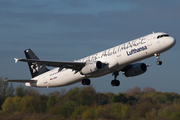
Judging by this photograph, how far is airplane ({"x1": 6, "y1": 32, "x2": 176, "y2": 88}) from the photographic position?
115ft

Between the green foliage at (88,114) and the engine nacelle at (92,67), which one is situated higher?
the engine nacelle at (92,67)

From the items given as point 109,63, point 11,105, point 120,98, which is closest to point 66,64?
point 109,63

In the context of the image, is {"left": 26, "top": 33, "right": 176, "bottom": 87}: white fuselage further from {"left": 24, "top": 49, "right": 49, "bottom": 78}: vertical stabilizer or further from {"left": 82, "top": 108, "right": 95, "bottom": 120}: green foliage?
{"left": 82, "top": 108, "right": 95, "bottom": 120}: green foliage

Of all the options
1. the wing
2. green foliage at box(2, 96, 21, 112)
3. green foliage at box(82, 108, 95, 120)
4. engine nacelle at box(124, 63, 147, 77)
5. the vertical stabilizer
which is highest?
the vertical stabilizer

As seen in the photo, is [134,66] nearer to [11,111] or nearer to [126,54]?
[126,54]

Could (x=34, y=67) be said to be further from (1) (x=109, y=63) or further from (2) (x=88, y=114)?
(1) (x=109, y=63)

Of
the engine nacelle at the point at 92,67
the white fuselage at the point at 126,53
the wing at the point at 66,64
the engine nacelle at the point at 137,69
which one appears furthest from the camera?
the engine nacelle at the point at 137,69

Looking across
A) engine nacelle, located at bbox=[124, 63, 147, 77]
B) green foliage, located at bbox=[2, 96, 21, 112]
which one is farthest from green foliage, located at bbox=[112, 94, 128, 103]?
engine nacelle, located at bbox=[124, 63, 147, 77]

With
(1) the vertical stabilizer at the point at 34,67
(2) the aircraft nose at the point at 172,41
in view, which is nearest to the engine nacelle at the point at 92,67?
(2) the aircraft nose at the point at 172,41

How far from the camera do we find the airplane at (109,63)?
35.0 m

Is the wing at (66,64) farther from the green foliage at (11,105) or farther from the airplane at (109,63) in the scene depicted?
the green foliage at (11,105)

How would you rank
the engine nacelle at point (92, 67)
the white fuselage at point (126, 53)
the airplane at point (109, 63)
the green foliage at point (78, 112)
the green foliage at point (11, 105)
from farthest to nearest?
the green foliage at point (11, 105) < the green foliage at point (78, 112) < the engine nacelle at point (92, 67) < the airplane at point (109, 63) < the white fuselage at point (126, 53)

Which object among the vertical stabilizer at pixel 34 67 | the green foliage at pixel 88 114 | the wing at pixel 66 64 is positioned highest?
the vertical stabilizer at pixel 34 67

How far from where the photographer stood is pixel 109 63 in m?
37.4
